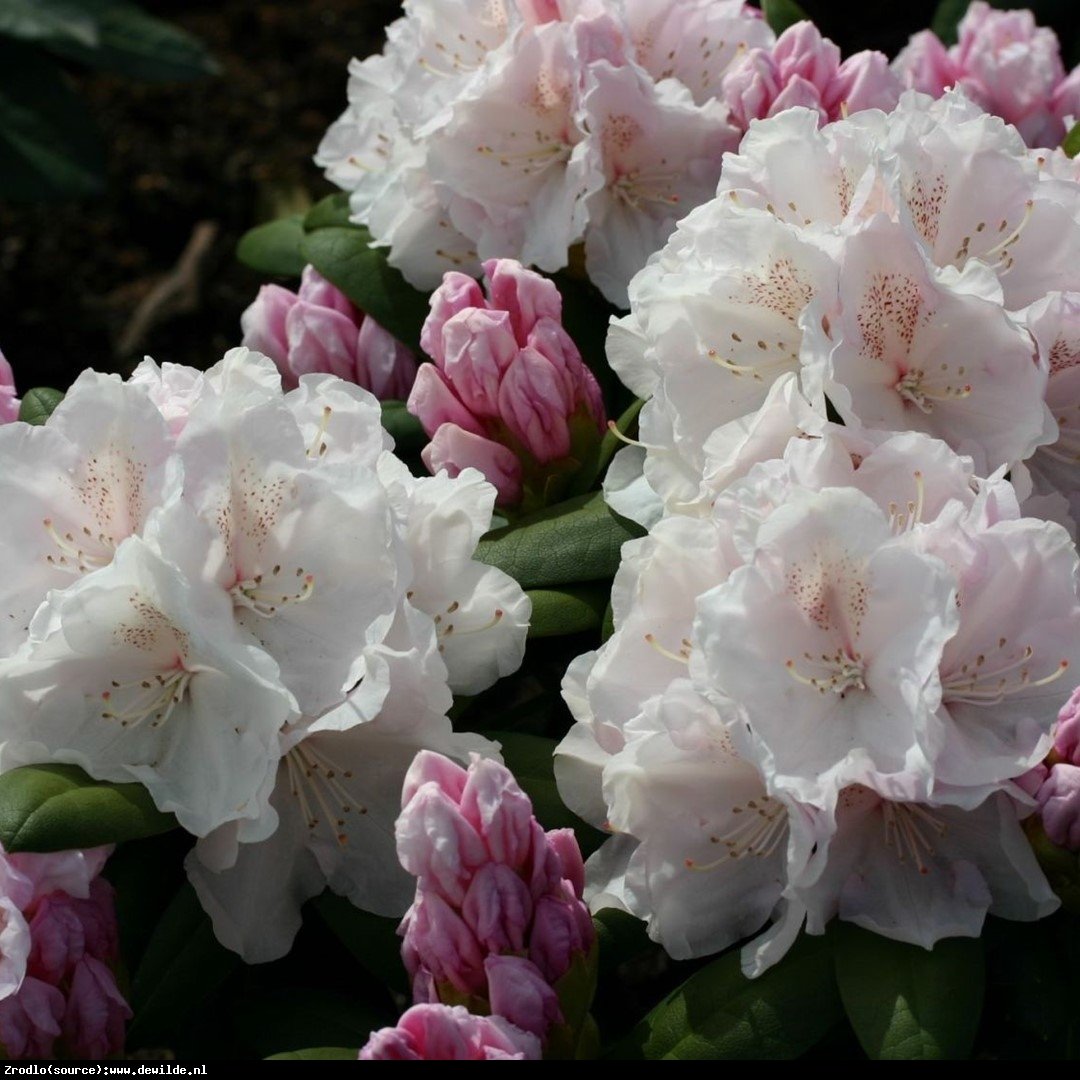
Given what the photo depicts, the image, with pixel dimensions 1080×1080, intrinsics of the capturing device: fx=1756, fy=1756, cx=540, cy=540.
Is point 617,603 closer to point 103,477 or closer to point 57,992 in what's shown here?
point 103,477

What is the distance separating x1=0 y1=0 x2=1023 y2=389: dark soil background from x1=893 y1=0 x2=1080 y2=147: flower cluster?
4.98ft

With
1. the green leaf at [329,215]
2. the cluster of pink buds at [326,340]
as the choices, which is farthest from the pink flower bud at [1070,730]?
the green leaf at [329,215]

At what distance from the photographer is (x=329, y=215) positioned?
213 cm

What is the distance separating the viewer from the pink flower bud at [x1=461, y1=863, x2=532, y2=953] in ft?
4.21

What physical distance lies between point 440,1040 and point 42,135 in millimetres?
2591

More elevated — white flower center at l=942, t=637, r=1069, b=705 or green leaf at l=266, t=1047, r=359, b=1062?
white flower center at l=942, t=637, r=1069, b=705

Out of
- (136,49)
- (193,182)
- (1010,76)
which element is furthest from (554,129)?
(193,182)

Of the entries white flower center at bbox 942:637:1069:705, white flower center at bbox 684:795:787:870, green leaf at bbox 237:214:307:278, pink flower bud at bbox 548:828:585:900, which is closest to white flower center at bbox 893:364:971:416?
white flower center at bbox 942:637:1069:705

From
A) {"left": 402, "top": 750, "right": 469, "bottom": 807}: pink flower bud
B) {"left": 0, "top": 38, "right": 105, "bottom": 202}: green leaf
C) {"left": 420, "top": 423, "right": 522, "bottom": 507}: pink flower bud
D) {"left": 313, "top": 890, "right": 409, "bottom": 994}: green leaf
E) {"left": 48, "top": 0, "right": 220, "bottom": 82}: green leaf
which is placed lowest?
{"left": 0, "top": 38, "right": 105, "bottom": 202}: green leaf

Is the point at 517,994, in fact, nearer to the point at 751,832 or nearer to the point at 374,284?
the point at 751,832

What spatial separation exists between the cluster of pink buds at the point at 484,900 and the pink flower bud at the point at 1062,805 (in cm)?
36

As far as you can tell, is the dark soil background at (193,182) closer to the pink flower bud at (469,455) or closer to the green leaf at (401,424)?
the green leaf at (401,424)

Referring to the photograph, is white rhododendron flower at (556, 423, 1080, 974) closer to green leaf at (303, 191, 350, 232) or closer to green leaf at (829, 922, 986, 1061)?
green leaf at (829, 922, 986, 1061)

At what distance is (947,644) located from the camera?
130cm
